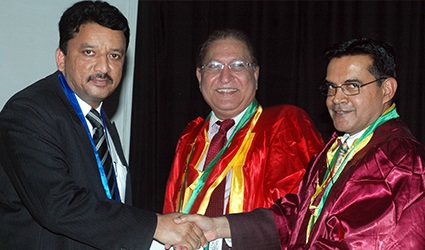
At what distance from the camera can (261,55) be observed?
4453 mm

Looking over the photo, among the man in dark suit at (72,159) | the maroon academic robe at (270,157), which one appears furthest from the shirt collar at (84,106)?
the maroon academic robe at (270,157)

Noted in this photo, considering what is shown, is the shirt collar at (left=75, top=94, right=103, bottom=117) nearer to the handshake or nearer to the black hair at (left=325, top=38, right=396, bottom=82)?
the handshake

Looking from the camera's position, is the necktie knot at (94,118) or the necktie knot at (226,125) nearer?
the necktie knot at (94,118)

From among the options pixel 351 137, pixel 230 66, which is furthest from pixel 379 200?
pixel 230 66

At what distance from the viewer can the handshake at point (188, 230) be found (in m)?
2.73

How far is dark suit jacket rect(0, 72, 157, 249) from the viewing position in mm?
2424

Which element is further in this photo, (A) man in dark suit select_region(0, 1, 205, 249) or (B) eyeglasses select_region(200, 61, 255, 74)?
(B) eyeglasses select_region(200, 61, 255, 74)

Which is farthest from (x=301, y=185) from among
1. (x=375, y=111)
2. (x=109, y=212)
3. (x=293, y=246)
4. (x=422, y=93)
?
(x=422, y=93)

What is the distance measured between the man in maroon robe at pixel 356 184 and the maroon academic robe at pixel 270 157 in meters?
0.07

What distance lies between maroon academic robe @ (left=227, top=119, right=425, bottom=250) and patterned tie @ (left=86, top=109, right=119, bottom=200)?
0.77m

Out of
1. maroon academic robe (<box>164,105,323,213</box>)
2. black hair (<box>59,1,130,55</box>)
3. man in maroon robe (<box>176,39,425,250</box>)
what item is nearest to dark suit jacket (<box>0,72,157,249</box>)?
black hair (<box>59,1,130,55</box>)

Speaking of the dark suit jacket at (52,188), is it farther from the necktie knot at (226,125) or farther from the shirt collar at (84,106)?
the necktie knot at (226,125)

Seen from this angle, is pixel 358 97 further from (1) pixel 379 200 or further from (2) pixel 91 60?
(2) pixel 91 60

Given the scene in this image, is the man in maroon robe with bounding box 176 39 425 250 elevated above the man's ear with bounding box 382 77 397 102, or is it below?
below
